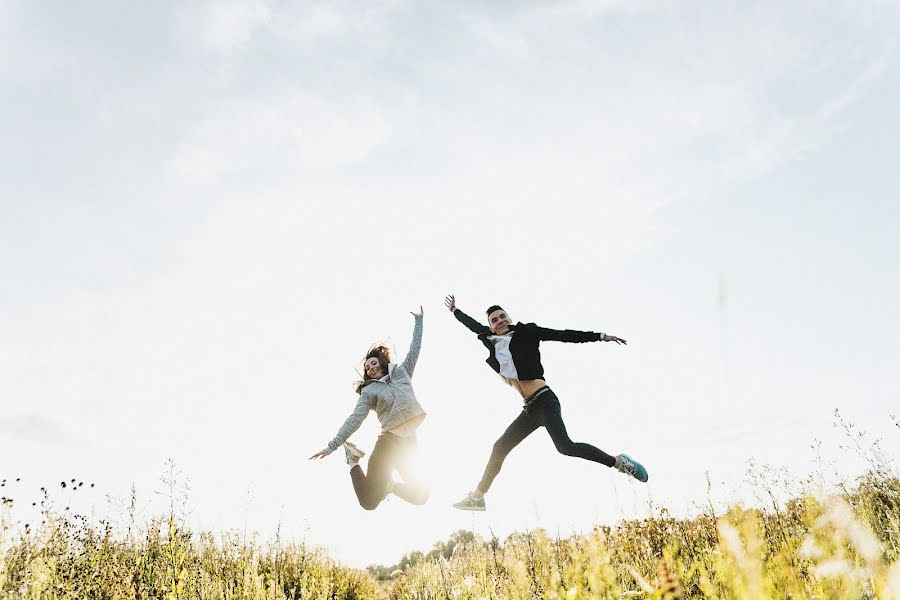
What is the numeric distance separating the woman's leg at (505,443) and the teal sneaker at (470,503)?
3.9 inches

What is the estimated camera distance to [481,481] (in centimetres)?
576

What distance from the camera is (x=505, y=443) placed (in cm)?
571

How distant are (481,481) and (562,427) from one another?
3.60 feet

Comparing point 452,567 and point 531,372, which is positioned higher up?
point 531,372

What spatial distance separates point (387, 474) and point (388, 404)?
77 centimetres

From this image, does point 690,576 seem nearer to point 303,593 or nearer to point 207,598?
point 207,598

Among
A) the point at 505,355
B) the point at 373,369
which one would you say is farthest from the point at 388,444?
the point at 505,355

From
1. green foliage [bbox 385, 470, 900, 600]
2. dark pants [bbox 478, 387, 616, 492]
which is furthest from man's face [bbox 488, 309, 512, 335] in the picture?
green foliage [bbox 385, 470, 900, 600]

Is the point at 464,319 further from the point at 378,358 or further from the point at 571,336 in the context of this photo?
the point at 571,336

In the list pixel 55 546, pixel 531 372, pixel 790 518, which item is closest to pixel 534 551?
pixel 531 372

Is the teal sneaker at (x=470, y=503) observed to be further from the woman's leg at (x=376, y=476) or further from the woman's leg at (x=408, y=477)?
the woman's leg at (x=376, y=476)

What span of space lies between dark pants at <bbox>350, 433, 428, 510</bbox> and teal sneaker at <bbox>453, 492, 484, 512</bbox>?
619 mm

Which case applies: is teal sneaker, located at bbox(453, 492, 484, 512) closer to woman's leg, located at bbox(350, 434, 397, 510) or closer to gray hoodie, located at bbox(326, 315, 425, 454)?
woman's leg, located at bbox(350, 434, 397, 510)

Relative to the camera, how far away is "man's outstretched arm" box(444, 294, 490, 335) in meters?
6.29
